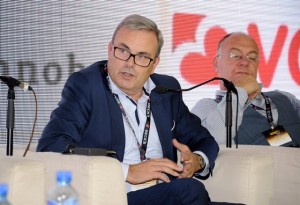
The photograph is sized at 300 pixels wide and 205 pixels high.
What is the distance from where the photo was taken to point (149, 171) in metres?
2.12

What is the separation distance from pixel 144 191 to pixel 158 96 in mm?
551

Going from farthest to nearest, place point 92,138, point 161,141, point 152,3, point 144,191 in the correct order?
point 152,3 → point 161,141 → point 92,138 → point 144,191

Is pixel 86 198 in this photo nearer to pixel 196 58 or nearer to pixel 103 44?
pixel 196 58

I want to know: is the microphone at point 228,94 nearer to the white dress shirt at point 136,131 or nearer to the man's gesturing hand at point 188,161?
the white dress shirt at point 136,131

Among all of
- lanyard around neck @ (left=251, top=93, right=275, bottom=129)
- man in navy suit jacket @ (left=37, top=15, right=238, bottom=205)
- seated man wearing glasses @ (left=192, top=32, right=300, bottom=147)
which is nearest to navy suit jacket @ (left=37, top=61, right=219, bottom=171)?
man in navy suit jacket @ (left=37, top=15, right=238, bottom=205)

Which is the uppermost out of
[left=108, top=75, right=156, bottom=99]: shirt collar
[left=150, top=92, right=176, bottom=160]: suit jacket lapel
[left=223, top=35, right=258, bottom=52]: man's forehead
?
[left=223, top=35, right=258, bottom=52]: man's forehead

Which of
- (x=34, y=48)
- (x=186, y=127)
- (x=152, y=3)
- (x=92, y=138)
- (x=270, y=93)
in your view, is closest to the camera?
(x=92, y=138)

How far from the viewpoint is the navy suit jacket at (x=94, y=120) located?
2.18 metres

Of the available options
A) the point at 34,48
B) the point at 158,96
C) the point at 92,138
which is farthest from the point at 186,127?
the point at 34,48

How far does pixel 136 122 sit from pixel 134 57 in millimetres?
270

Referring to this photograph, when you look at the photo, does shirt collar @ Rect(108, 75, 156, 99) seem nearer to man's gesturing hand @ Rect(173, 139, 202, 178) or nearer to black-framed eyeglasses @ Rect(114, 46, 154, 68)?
black-framed eyeglasses @ Rect(114, 46, 154, 68)

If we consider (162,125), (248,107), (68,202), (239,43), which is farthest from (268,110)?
(68,202)

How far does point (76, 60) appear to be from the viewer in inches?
177

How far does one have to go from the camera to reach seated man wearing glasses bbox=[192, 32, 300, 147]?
2.99 meters
